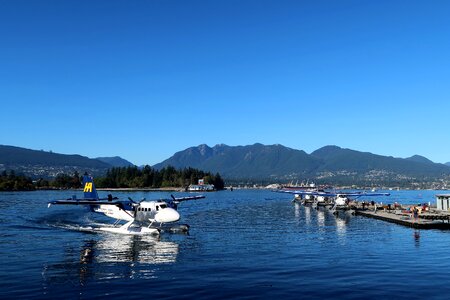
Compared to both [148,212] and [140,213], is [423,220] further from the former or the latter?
[140,213]

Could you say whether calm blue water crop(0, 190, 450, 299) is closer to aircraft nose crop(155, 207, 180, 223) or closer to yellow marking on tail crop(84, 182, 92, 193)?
aircraft nose crop(155, 207, 180, 223)

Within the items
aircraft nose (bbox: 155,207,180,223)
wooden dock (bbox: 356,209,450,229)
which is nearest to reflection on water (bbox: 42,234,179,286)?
aircraft nose (bbox: 155,207,180,223)

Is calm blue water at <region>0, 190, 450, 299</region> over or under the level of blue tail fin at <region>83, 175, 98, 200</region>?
under

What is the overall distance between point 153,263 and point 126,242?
1097 centimetres

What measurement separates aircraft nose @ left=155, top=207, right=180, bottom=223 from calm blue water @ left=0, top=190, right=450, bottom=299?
65.8 inches

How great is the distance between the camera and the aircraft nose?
4260cm

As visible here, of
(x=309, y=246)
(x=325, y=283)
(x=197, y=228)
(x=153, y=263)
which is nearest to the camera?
(x=325, y=283)

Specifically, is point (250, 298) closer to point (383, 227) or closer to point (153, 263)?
point (153, 263)

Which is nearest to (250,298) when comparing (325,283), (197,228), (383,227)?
(325,283)

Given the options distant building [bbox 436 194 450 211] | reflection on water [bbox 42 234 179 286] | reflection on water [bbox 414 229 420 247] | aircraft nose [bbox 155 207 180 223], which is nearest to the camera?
reflection on water [bbox 42 234 179 286]

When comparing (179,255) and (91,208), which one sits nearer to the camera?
(179,255)

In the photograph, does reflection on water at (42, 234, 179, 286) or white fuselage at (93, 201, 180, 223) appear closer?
reflection on water at (42, 234, 179, 286)

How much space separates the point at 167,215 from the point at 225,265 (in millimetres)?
15713

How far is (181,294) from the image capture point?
2112 cm
